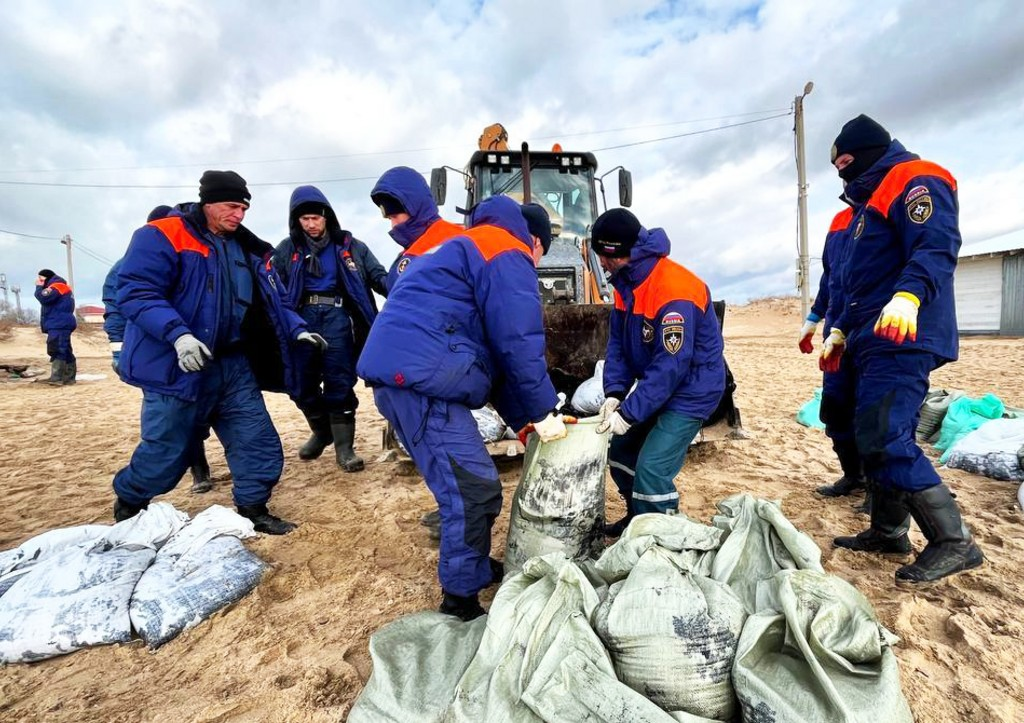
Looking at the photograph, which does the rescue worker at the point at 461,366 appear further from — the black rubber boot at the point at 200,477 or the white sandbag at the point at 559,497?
the black rubber boot at the point at 200,477

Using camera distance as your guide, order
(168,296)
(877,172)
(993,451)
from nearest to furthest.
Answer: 1. (877,172)
2. (168,296)
3. (993,451)

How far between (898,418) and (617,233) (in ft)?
4.20

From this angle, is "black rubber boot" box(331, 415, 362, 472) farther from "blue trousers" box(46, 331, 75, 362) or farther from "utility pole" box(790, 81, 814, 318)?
"utility pole" box(790, 81, 814, 318)

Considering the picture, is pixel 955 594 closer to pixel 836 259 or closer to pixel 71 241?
pixel 836 259

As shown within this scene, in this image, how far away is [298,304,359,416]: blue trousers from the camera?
3.66 metres

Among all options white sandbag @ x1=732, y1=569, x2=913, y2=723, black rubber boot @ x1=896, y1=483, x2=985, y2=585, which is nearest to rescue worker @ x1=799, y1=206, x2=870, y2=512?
black rubber boot @ x1=896, y1=483, x2=985, y2=585

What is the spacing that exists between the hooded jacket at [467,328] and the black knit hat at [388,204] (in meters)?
0.50

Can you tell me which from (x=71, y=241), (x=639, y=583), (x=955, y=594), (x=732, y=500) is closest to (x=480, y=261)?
(x=639, y=583)

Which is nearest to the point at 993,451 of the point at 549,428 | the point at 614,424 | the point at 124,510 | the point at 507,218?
the point at 614,424

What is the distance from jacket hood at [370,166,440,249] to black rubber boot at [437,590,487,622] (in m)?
1.44

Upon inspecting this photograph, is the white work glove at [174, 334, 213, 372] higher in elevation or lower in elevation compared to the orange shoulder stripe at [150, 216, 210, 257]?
lower

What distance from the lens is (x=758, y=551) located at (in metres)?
1.70

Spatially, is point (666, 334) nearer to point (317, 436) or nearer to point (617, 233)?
point (617, 233)

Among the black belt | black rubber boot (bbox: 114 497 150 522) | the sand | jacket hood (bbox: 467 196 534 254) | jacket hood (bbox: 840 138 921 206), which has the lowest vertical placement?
the sand
